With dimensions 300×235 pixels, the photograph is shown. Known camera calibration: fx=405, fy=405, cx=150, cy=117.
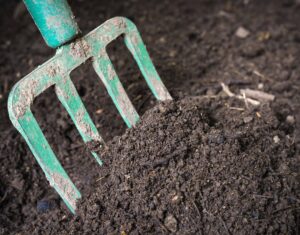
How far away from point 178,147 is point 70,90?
1.93 ft

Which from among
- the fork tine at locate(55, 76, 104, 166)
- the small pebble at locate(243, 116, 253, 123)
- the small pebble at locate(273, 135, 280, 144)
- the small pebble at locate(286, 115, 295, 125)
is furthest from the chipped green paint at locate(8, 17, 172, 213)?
the small pebble at locate(286, 115, 295, 125)

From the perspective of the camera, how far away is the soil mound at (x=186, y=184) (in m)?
1.79

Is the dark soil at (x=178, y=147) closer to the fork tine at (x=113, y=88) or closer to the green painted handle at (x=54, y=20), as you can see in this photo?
the fork tine at (x=113, y=88)

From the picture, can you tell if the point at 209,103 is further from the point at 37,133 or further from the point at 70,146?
the point at 37,133

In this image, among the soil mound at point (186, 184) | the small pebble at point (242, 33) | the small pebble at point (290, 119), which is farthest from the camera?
the small pebble at point (242, 33)

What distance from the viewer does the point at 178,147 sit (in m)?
1.93

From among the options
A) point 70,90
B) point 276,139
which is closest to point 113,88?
point 70,90

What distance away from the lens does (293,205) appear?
186 cm

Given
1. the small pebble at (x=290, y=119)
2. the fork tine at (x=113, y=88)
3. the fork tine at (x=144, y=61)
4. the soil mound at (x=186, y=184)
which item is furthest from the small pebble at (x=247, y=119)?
the fork tine at (x=113, y=88)

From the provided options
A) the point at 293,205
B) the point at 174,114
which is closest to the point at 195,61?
the point at 174,114

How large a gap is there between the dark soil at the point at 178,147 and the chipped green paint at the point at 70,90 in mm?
130

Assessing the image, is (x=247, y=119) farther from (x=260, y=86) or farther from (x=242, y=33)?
(x=242, y=33)

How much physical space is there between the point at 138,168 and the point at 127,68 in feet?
3.10

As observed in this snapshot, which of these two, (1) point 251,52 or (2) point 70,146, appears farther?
(1) point 251,52
